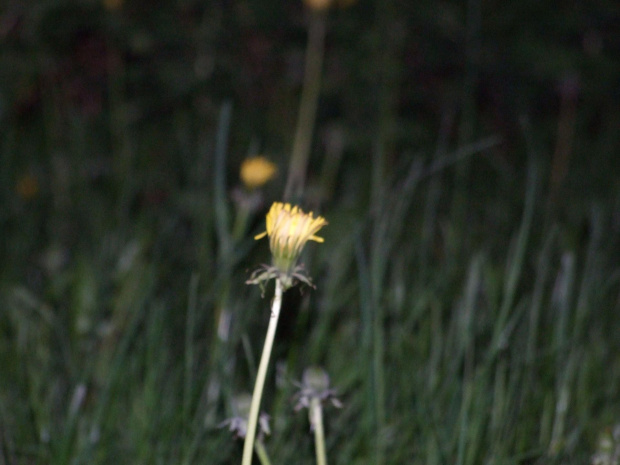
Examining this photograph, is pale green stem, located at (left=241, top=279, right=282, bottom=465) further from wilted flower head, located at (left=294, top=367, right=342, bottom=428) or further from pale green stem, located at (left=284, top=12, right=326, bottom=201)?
pale green stem, located at (left=284, top=12, right=326, bottom=201)

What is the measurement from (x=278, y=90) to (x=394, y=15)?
63cm

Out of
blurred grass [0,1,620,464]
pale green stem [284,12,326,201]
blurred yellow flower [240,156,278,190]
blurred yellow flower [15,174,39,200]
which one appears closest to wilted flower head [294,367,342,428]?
blurred grass [0,1,620,464]

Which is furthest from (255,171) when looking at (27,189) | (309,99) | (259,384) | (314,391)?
(309,99)

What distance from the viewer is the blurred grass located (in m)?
0.78

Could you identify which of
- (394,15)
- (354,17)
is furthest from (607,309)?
(354,17)

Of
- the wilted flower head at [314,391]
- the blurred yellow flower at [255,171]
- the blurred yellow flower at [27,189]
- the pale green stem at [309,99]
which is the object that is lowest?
the wilted flower head at [314,391]

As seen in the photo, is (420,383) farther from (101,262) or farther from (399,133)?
(399,133)

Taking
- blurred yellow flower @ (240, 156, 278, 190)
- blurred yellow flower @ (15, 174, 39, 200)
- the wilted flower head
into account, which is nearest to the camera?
the wilted flower head

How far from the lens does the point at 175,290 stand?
3.49ft

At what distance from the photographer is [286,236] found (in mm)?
500

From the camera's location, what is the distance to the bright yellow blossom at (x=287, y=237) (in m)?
0.49

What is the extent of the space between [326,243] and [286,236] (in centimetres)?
77

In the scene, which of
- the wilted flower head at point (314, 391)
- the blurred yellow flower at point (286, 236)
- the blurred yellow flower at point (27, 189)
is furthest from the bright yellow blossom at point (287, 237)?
the blurred yellow flower at point (27, 189)

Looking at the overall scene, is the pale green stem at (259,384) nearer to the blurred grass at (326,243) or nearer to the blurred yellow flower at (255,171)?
the blurred grass at (326,243)
